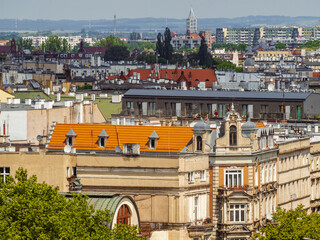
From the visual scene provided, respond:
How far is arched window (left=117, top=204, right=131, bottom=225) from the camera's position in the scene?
240ft

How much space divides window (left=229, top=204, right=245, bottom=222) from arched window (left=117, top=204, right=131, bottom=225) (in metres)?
11.5

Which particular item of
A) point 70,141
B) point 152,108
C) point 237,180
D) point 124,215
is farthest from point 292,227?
point 152,108

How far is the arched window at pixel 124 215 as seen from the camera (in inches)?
2880

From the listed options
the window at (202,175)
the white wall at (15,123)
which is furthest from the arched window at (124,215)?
the white wall at (15,123)

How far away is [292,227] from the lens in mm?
77875

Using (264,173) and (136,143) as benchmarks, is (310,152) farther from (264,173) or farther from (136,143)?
(136,143)

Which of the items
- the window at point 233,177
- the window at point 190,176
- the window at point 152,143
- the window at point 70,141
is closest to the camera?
the window at point 190,176

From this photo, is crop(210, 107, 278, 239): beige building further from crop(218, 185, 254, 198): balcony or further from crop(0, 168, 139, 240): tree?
crop(0, 168, 139, 240): tree

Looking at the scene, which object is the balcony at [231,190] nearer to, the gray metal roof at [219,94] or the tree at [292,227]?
the tree at [292,227]

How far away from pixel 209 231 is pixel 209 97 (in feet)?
175

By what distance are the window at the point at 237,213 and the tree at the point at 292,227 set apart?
3912 millimetres

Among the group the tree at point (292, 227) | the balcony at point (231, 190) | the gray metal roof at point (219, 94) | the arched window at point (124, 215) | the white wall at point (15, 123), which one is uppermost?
the gray metal roof at point (219, 94)

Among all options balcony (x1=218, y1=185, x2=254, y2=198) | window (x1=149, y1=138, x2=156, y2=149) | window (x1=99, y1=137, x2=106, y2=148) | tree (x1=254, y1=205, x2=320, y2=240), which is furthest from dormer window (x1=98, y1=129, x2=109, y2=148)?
tree (x1=254, y1=205, x2=320, y2=240)

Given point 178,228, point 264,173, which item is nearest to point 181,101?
point 264,173
